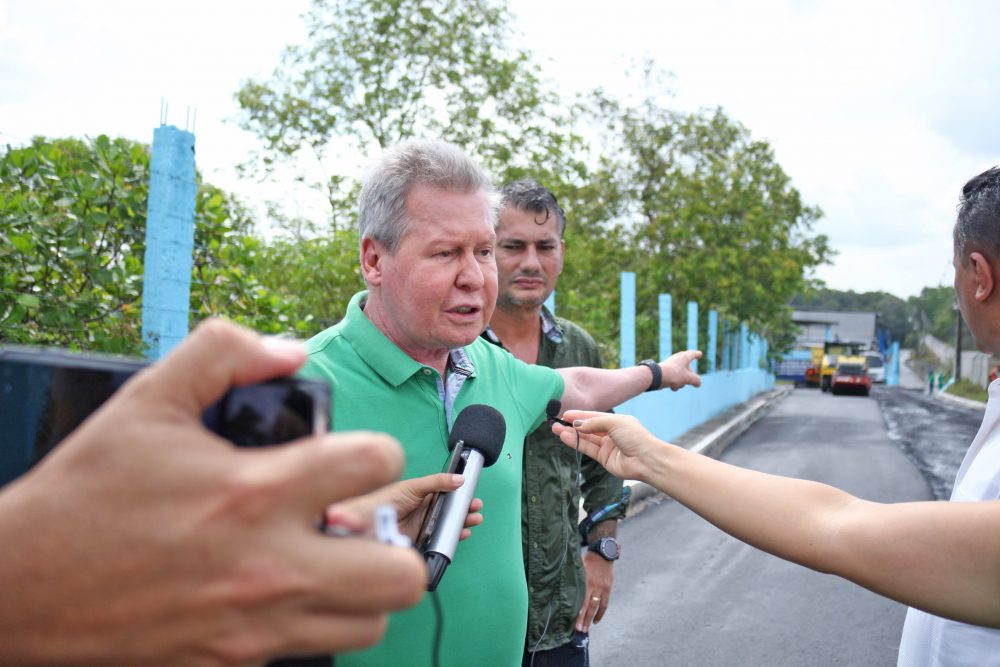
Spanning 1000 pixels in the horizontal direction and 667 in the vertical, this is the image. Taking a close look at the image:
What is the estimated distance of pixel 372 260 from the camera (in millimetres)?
2076

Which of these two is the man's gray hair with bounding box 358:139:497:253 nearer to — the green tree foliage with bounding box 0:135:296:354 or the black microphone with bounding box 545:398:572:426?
the black microphone with bounding box 545:398:572:426

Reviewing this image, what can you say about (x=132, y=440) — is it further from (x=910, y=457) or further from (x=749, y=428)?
(x=749, y=428)

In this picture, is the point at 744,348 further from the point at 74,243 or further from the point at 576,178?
the point at 74,243

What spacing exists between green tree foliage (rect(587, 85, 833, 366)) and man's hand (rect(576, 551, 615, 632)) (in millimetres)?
13152

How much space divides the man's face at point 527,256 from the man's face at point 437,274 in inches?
47.0

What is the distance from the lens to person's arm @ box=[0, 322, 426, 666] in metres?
0.62

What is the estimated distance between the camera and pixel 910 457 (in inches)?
524

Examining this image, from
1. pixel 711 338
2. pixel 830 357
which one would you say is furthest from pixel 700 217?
pixel 830 357

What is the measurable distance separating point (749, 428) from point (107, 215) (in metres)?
15.7

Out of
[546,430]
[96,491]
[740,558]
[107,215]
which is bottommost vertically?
[740,558]

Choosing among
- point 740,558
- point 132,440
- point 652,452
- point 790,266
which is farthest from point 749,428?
point 132,440

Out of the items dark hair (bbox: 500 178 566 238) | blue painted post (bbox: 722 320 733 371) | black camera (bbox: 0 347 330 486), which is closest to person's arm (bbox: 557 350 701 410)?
dark hair (bbox: 500 178 566 238)

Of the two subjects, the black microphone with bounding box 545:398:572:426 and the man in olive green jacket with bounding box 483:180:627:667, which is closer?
the black microphone with bounding box 545:398:572:426

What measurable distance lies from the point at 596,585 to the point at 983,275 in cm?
197
